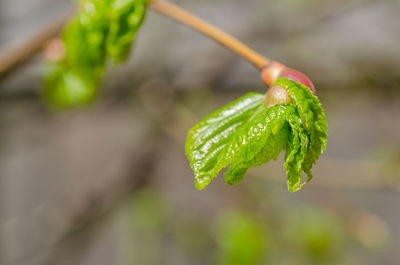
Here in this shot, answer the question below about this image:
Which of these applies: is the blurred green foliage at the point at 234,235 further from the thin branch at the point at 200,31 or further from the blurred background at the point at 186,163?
the thin branch at the point at 200,31

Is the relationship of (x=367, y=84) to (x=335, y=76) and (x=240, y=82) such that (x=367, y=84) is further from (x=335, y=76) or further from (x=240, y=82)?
(x=240, y=82)

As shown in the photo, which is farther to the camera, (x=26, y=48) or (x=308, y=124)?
(x=26, y=48)

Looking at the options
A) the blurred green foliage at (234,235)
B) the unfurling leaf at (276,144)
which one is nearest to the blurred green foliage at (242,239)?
the blurred green foliage at (234,235)

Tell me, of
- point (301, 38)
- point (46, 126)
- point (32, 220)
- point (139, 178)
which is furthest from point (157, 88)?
point (32, 220)

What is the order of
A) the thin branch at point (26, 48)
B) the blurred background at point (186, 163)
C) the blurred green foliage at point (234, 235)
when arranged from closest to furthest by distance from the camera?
the thin branch at point (26, 48) < the blurred green foliage at point (234, 235) < the blurred background at point (186, 163)

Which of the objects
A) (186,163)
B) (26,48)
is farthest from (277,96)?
(186,163)

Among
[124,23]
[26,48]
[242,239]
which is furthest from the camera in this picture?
[242,239]

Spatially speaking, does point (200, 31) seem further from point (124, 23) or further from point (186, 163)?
point (186, 163)
